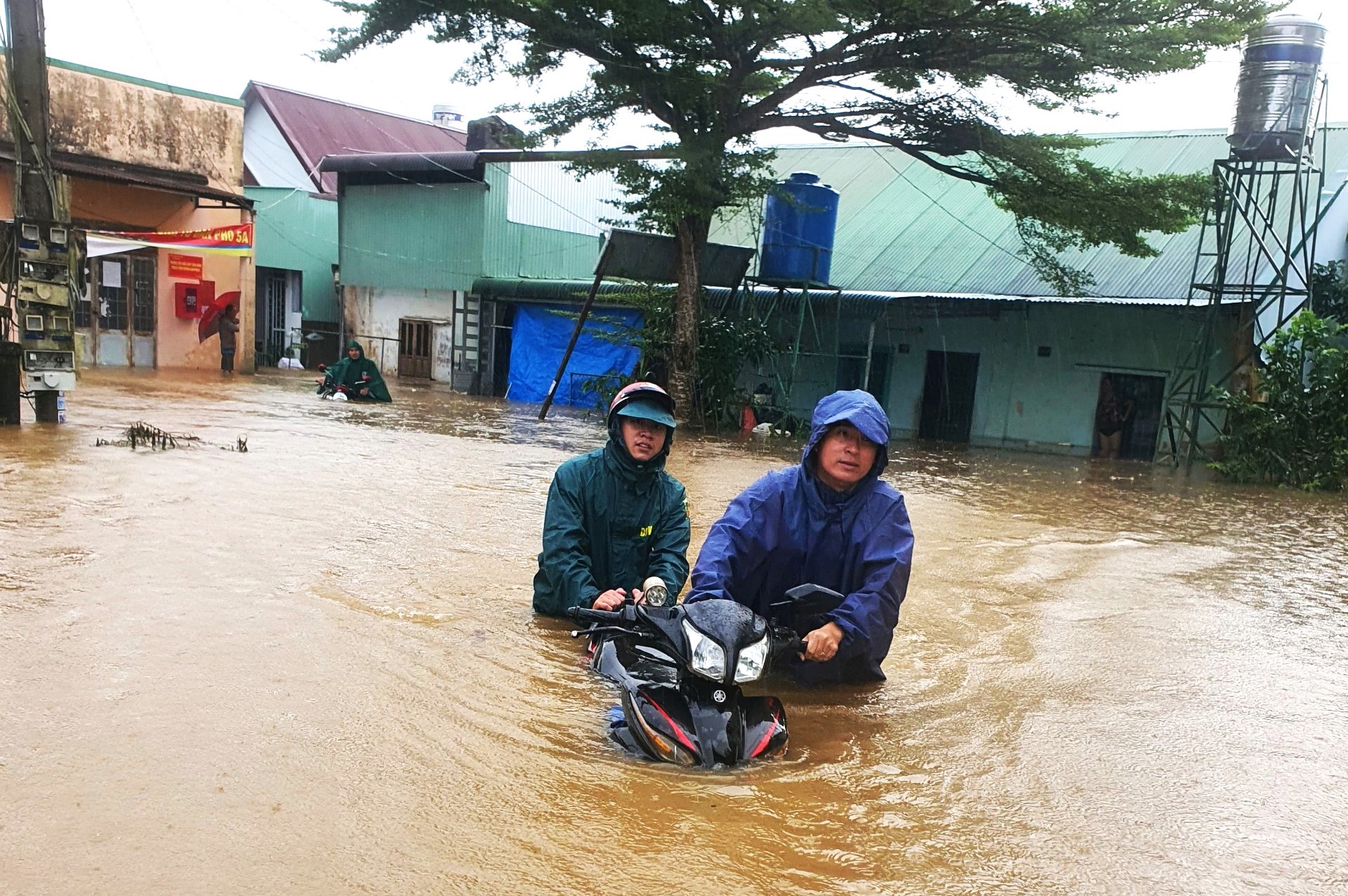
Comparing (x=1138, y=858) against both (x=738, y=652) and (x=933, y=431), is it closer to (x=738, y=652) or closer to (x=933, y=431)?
(x=738, y=652)

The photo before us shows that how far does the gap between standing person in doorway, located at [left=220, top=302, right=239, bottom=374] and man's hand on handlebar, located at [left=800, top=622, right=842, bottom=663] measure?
22981mm

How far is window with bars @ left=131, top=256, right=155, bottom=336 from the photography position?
23406mm

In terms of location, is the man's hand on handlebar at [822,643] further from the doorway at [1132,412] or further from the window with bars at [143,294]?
the window with bars at [143,294]

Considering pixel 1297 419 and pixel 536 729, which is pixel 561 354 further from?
pixel 536 729

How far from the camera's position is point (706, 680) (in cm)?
351

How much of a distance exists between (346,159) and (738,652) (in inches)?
1056

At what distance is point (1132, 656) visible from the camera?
5590mm

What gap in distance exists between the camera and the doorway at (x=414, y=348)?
28.0 metres

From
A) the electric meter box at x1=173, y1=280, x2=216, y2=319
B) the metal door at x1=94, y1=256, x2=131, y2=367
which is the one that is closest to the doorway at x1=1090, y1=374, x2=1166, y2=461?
the electric meter box at x1=173, y1=280, x2=216, y2=319

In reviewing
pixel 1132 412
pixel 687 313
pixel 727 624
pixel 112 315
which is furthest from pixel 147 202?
pixel 727 624

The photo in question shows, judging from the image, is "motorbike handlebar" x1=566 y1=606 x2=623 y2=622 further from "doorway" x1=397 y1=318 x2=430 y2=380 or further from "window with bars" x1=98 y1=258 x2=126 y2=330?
"doorway" x1=397 y1=318 x2=430 y2=380

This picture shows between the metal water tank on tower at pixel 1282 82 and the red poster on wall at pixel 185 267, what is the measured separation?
68.6ft

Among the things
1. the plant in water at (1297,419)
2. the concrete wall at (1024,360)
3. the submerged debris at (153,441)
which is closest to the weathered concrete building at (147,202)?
the submerged debris at (153,441)

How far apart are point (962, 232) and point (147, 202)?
17.3 meters
